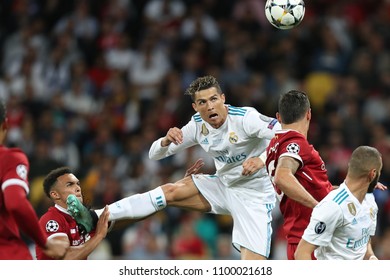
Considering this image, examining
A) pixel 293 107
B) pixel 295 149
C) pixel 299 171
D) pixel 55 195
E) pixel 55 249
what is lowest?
pixel 55 249

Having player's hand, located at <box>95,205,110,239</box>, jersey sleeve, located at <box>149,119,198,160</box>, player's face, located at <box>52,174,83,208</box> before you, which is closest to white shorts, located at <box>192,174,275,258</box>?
jersey sleeve, located at <box>149,119,198,160</box>

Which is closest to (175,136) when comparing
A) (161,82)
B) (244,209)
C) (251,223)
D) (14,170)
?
(244,209)

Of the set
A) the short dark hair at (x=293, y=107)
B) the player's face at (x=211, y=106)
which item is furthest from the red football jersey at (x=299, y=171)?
the player's face at (x=211, y=106)

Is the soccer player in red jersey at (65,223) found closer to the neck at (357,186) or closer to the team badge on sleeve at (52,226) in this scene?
the team badge on sleeve at (52,226)

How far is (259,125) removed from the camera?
7.41 metres

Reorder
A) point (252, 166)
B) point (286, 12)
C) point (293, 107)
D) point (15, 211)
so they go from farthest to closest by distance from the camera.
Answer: point (286, 12)
point (252, 166)
point (293, 107)
point (15, 211)

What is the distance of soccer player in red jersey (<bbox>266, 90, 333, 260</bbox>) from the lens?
21.6 ft

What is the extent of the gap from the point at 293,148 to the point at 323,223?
2.61ft

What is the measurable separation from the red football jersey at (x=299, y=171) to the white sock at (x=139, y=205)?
3.71 ft

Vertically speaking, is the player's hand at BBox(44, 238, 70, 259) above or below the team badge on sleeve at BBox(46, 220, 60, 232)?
below

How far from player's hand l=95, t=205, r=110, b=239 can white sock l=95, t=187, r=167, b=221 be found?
19.5 inches

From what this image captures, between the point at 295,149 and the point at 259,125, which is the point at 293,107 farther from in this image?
the point at 259,125

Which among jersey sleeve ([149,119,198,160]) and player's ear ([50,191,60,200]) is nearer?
player's ear ([50,191,60,200])

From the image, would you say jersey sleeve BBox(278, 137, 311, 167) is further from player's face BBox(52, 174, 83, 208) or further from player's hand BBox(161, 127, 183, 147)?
player's face BBox(52, 174, 83, 208)
